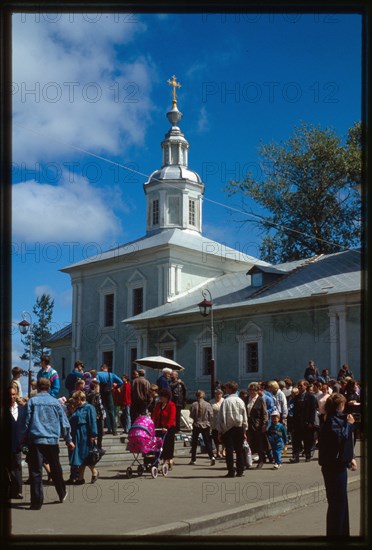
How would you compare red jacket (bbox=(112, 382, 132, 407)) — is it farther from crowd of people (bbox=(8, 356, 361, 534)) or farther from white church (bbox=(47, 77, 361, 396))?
white church (bbox=(47, 77, 361, 396))

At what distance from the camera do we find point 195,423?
16.7 meters

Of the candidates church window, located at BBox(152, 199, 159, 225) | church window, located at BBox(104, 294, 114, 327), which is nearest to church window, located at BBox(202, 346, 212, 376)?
church window, located at BBox(104, 294, 114, 327)

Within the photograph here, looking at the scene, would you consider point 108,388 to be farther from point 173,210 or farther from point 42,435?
point 173,210

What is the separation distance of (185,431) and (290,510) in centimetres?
1250

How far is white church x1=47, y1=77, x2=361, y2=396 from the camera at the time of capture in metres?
30.9

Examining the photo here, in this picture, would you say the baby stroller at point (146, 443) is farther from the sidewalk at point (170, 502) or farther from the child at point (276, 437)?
the child at point (276, 437)

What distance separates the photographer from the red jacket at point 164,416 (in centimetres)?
1509

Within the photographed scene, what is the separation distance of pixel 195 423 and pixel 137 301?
26.8 metres

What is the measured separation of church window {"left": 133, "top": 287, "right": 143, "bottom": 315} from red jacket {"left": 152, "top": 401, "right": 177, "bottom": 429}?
2780cm

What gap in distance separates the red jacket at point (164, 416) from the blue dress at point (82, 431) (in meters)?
2.46

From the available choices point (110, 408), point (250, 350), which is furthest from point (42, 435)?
point (250, 350)

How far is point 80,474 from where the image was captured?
13281 mm

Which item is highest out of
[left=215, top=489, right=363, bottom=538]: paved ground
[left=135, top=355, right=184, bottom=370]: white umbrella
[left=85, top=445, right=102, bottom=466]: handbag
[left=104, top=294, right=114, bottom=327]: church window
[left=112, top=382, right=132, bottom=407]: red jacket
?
[left=104, top=294, right=114, bottom=327]: church window
